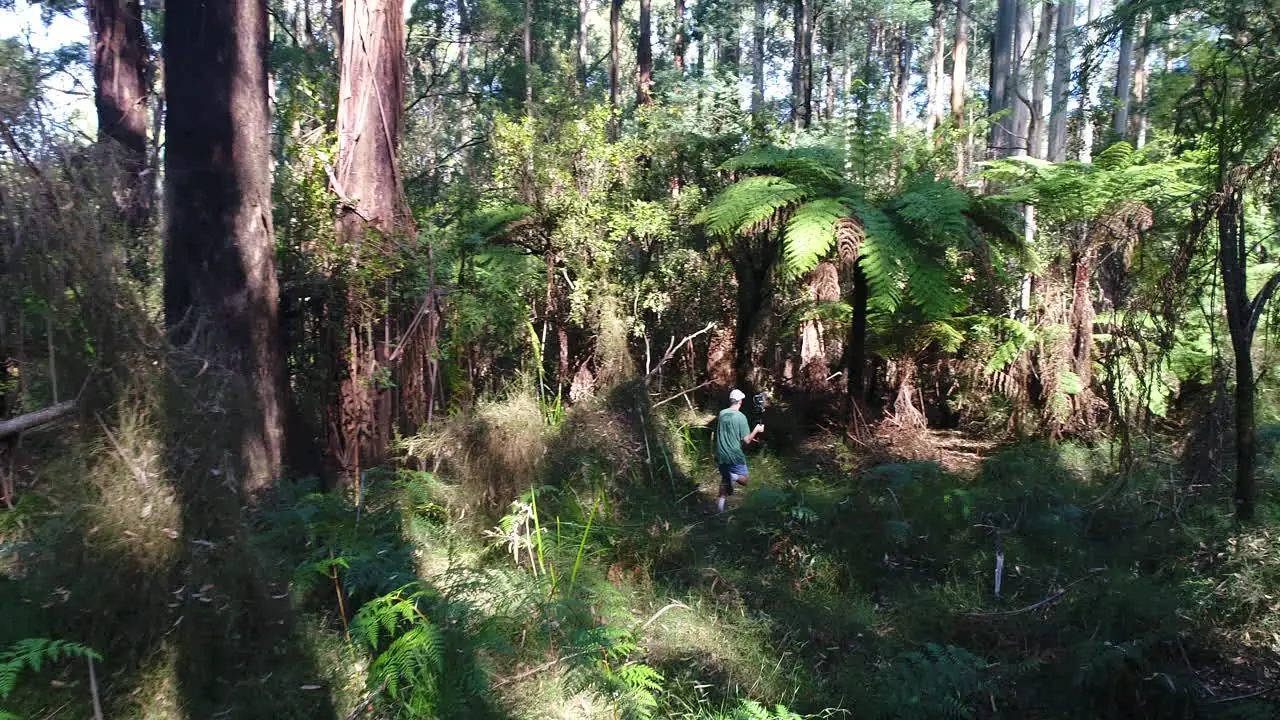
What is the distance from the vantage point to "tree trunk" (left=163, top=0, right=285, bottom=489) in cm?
568

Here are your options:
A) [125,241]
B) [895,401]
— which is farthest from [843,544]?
[125,241]

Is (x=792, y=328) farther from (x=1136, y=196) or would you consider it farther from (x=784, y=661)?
(x=784, y=661)

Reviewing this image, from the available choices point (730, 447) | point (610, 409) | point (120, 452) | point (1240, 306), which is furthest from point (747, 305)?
point (120, 452)

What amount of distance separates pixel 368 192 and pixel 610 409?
114 inches

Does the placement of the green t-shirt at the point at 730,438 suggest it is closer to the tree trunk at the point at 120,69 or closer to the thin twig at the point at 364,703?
the thin twig at the point at 364,703

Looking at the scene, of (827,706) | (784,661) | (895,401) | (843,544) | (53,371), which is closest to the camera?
(53,371)

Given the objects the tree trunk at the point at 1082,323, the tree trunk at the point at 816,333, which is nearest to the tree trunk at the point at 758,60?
the tree trunk at the point at 816,333

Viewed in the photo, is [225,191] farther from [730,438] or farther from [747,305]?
[747,305]

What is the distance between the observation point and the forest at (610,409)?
3113 mm

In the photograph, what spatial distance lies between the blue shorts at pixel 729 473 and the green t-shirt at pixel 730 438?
0.09 feet

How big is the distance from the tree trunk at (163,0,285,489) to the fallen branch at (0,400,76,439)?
274cm

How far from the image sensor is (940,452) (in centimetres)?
889

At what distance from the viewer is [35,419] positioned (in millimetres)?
2723

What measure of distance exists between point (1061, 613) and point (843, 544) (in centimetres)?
169
